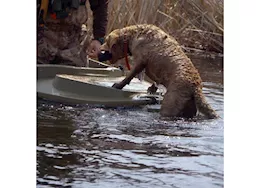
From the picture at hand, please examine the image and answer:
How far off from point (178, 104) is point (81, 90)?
815mm

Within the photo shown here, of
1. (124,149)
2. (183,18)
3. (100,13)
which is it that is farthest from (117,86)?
(183,18)

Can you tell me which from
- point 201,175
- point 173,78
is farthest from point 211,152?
point 173,78

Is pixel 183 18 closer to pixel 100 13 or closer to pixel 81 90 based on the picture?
pixel 100 13

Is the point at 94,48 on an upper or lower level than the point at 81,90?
upper

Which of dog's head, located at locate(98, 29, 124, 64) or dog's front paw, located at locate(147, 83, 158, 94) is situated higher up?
dog's head, located at locate(98, 29, 124, 64)

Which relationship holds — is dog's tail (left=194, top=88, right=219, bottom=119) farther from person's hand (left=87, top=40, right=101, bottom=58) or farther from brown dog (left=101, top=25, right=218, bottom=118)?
person's hand (left=87, top=40, right=101, bottom=58)

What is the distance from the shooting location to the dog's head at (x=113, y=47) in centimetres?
599

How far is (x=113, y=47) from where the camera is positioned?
19.8 feet

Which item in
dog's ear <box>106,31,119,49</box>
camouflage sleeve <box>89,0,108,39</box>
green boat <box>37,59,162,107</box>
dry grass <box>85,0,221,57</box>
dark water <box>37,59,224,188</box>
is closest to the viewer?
dark water <box>37,59,224,188</box>

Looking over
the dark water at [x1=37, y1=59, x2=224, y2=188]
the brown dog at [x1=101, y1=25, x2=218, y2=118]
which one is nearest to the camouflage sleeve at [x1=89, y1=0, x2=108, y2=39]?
the brown dog at [x1=101, y1=25, x2=218, y2=118]

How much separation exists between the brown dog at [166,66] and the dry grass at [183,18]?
8.68ft

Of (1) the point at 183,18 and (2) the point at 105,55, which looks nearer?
(2) the point at 105,55

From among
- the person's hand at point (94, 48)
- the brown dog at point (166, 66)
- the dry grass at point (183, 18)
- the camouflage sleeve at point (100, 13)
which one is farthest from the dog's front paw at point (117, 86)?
the dry grass at point (183, 18)

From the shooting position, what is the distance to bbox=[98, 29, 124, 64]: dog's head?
19.6 ft
